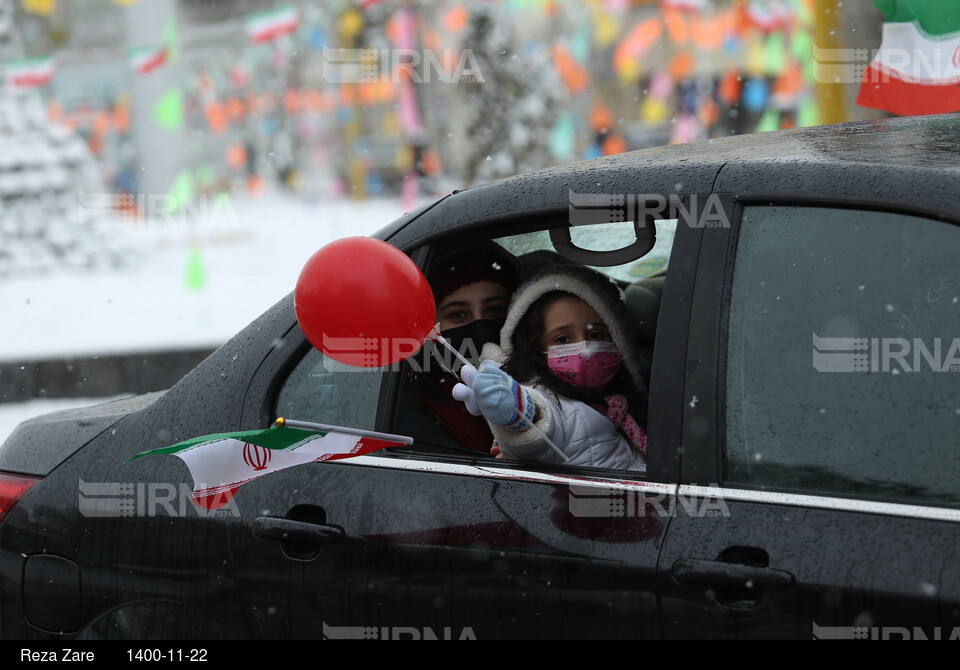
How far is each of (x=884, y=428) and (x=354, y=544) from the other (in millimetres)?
1009

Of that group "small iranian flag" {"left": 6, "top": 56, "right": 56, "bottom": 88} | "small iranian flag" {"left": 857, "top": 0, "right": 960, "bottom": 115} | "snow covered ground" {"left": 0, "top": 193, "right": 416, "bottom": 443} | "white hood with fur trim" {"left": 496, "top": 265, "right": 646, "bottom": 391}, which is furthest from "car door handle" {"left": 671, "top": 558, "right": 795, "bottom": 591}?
"small iranian flag" {"left": 6, "top": 56, "right": 56, "bottom": 88}

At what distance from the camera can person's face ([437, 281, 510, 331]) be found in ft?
9.29

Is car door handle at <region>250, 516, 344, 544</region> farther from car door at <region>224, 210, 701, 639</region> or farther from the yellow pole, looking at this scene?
the yellow pole

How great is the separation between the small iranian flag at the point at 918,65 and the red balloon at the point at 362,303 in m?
2.16

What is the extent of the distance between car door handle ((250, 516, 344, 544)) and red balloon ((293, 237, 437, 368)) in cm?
35

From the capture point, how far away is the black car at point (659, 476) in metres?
1.87

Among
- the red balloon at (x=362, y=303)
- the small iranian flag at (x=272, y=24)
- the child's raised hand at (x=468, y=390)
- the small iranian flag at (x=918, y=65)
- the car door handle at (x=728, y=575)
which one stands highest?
the small iranian flag at (x=272, y=24)

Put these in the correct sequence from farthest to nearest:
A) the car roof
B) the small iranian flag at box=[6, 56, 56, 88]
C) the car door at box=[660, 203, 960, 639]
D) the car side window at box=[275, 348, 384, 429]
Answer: the small iranian flag at box=[6, 56, 56, 88]
the car side window at box=[275, 348, 384, 429]
the car roof
the car door at box=[660, 203, 960, 639]

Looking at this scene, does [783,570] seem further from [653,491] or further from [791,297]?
[791,297]

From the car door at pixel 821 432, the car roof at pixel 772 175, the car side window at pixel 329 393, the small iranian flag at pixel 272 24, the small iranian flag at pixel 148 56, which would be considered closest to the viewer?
the car door at pixel 821 432

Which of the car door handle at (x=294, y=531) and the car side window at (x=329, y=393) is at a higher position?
the car side window at (x=329, y=393)

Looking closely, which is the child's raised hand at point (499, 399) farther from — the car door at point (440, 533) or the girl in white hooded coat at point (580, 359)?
the girl in white hooded coat at point (580, 359)

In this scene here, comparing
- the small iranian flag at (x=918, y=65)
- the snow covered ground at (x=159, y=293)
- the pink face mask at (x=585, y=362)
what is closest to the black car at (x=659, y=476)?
the pink face mask at (x=585, y=362)

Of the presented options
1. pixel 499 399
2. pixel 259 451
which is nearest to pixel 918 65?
pixel 499 399
